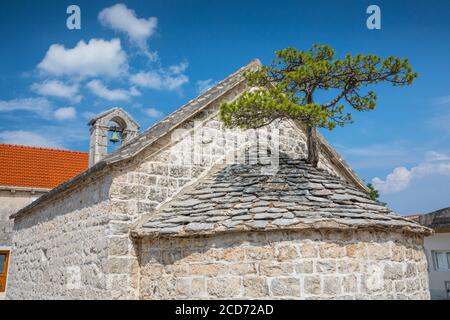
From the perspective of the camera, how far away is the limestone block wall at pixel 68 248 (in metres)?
6.12

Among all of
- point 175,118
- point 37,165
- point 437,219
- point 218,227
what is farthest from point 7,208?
point 437,219

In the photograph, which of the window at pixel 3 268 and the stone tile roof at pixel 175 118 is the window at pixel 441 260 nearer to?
the stone tile roof at pixel 175 118

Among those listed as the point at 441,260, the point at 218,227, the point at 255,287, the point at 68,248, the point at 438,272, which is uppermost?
the point at 218,227

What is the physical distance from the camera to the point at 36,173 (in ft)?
51.6

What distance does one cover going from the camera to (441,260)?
1631 cm

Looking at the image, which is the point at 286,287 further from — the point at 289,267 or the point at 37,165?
the point at 37,165

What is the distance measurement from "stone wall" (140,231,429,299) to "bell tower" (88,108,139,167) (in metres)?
5.12

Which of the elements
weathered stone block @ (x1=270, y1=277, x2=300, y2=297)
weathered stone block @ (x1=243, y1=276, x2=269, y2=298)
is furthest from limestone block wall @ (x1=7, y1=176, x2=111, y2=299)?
weathered stone block @ (x1=270, y1=277, x2=300, y2=297)

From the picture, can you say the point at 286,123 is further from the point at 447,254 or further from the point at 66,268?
the point at 447,254

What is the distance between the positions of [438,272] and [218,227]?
1460 cm

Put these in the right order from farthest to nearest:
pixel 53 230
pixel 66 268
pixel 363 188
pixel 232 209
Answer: pixel 363 188, pixel 53 230, pixel 66 268, pixel 232 209

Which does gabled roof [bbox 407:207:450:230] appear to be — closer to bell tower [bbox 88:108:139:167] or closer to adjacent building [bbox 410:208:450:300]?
adjacent building [bbox 410:208:450:300]

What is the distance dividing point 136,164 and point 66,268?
2.64 metres
